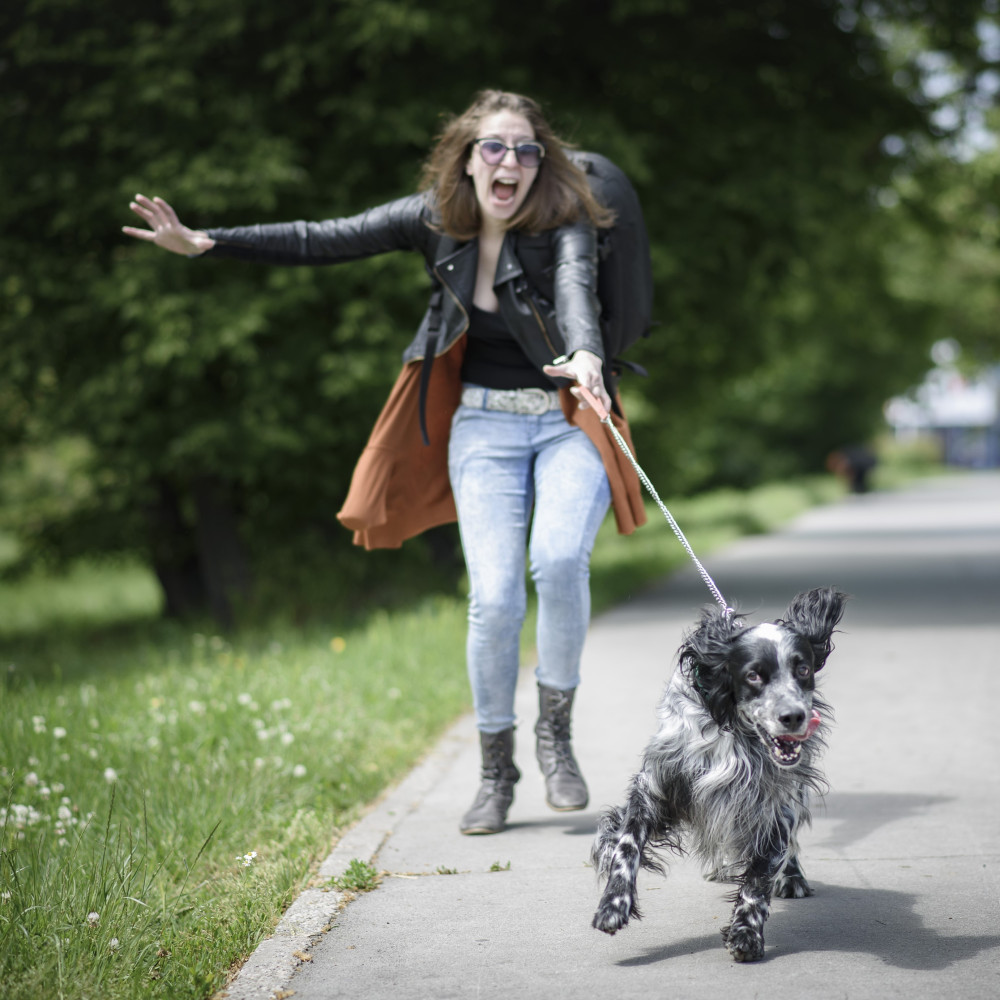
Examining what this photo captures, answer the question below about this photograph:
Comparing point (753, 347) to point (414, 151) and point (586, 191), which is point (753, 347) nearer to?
point (414, 151)

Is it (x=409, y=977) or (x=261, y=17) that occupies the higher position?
(x=261, y=17)

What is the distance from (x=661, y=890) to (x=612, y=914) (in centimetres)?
71

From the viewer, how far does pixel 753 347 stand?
579 inches

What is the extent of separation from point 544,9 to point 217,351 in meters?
4.00

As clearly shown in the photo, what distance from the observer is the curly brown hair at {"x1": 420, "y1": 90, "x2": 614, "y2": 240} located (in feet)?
14.9

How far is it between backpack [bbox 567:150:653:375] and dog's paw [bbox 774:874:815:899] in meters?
1.76

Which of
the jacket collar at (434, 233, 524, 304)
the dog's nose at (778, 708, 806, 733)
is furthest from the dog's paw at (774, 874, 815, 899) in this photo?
the jacket collar at (434, 233, 524, 304)

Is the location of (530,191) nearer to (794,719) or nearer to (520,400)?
(520,400)

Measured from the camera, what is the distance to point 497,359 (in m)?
4.67

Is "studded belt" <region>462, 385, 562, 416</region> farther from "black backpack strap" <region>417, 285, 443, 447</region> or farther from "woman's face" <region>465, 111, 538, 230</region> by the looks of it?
"woman's face" <region>465, 111, 538, 230</region>

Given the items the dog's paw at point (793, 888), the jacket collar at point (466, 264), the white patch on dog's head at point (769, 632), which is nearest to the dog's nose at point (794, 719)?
the white patch on dog's head at point (769, 632)

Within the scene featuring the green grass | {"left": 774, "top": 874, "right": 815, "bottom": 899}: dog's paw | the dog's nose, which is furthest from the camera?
{"left": 774, "top": 874, "right": 815, "bottom": 899}: dog's paw

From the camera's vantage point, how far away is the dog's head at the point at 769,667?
321 centimetres

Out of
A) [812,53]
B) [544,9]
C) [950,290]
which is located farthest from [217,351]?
[950,290]
